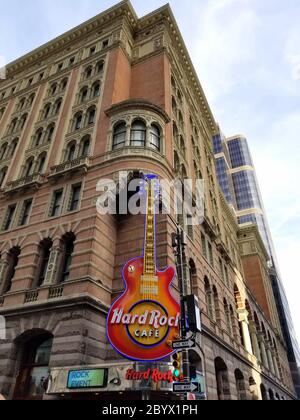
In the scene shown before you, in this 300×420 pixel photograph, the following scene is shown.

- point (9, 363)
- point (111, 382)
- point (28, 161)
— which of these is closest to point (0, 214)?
point (28, 161)

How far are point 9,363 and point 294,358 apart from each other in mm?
77563

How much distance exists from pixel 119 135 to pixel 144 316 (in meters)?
15.1

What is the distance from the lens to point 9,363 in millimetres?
16766

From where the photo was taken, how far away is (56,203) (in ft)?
77.0

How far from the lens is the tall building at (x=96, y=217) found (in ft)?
53.6

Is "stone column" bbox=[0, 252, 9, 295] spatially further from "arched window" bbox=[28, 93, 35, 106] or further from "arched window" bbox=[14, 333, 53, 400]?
"arched window" bbox=[28, 93, 35, 106]

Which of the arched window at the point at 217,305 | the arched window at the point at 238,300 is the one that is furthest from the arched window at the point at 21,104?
the arched window at the point at 238,300

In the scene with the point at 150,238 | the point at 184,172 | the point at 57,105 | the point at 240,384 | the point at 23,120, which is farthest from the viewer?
the point at 23,120

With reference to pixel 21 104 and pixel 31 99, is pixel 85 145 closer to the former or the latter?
pixel 31 99

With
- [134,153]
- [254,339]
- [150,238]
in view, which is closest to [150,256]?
[150,238]

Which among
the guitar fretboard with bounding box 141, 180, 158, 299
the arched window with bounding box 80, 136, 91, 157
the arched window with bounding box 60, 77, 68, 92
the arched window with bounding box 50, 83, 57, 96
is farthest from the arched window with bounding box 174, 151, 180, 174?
the arched window with bounding box 50, 83, 57, 96

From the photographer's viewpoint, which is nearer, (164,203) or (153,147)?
(164,203)

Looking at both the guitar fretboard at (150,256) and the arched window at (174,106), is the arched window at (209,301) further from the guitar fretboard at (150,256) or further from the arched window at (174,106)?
the arched window at (174,106)
